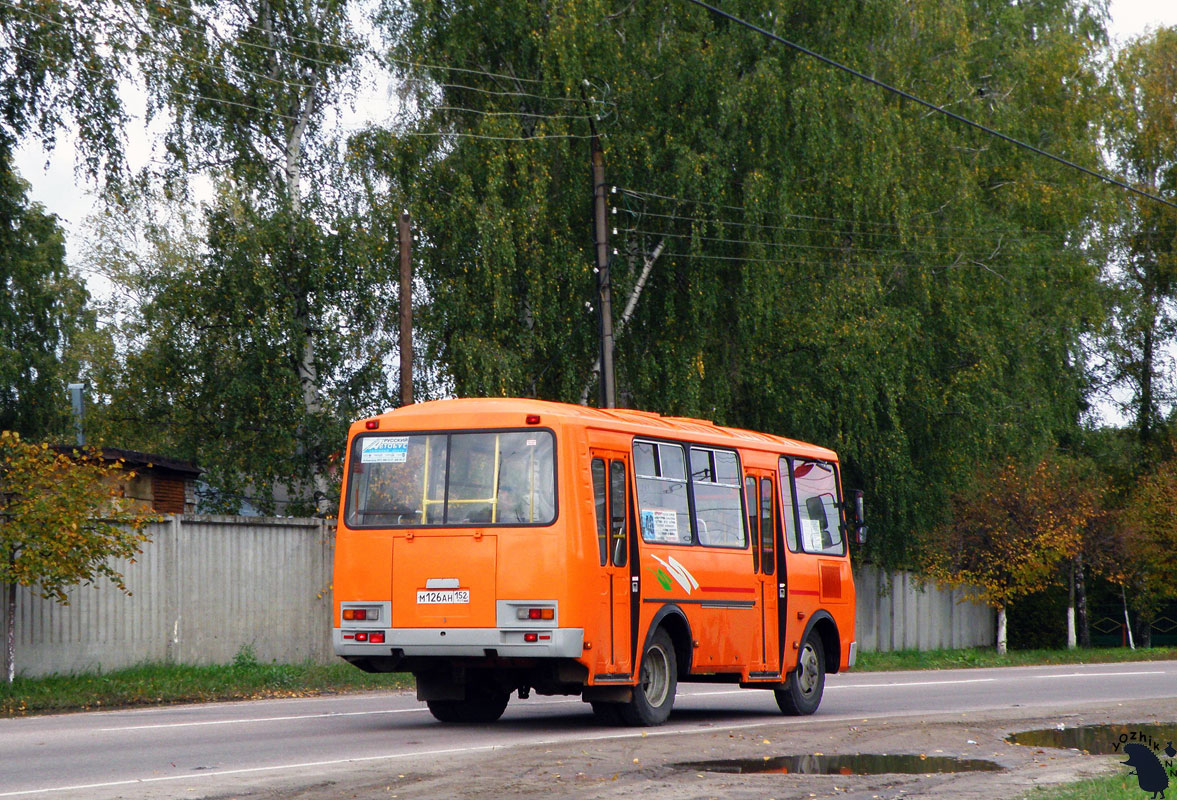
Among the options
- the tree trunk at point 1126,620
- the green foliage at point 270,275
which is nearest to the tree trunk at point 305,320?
the green foliage at point 270,275

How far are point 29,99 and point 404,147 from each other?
7.24 m

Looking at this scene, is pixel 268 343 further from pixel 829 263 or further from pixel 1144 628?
pixel 1144 628

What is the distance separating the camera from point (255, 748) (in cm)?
1274

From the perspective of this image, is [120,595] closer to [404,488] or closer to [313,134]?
[404,488]

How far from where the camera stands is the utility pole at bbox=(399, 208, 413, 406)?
23967mm

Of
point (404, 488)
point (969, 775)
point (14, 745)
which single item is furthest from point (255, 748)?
point (969, 775)

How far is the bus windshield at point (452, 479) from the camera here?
1427 cm

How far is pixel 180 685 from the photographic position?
20016 mm

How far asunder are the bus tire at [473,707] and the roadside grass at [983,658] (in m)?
15.7

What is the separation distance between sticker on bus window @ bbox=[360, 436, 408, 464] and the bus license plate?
135cm

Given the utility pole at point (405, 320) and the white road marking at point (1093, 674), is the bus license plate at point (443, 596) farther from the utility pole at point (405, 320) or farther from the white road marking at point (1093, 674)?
the white road marking at point (1093, 674)

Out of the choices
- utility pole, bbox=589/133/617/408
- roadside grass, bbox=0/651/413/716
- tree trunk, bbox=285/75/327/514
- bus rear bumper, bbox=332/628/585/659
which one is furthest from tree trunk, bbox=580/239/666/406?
bus rear bumper, bbox=332/628/585/659

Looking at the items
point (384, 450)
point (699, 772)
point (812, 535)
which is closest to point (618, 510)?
point (384, 450)

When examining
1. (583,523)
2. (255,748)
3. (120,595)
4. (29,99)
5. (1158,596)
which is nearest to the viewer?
(255,748)
